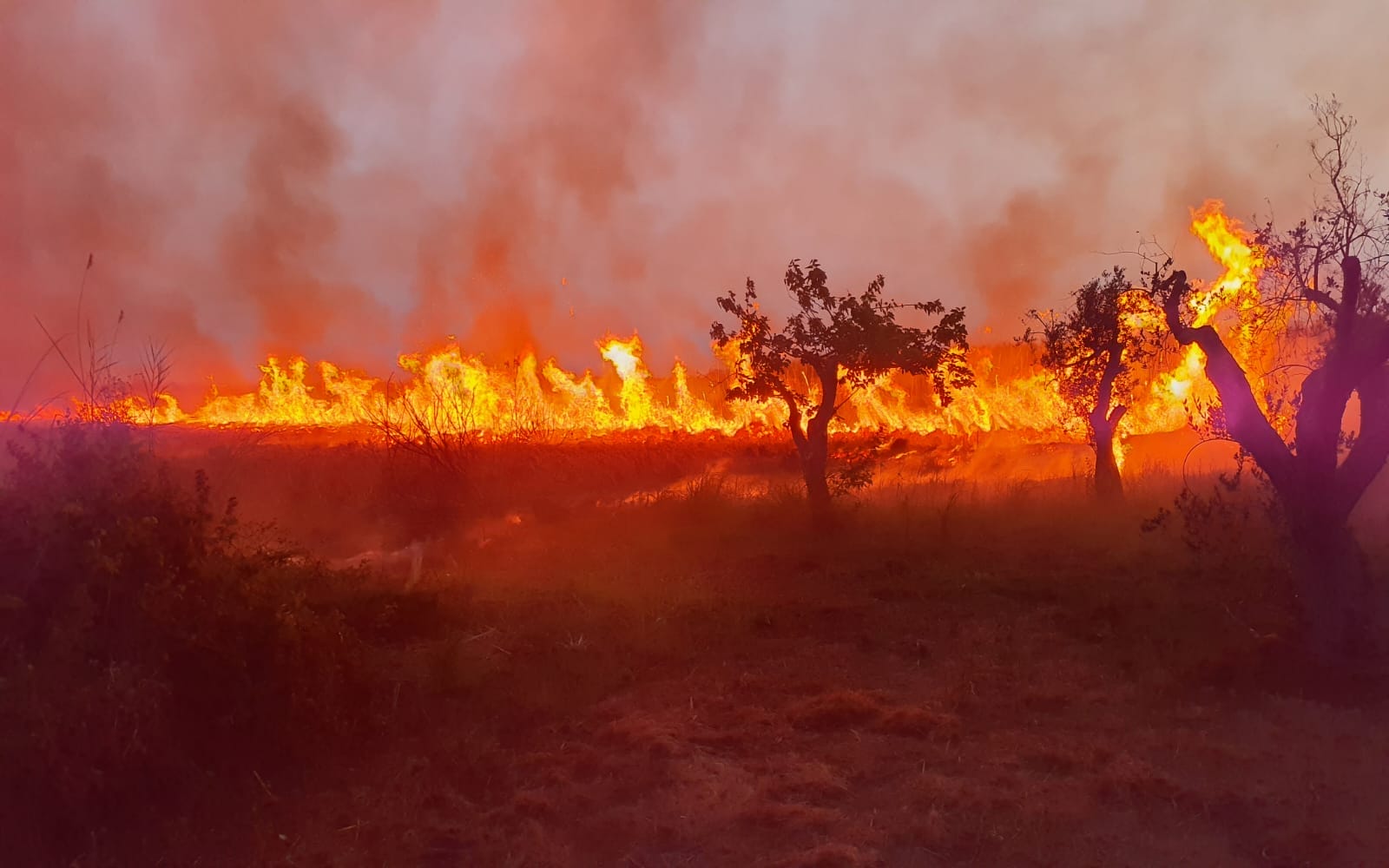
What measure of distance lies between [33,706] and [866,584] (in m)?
10.4

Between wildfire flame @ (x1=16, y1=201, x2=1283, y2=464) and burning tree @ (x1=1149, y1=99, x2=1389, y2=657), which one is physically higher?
wildfire flame @ (x1=16, y1=201, x2=1283, y2=464)

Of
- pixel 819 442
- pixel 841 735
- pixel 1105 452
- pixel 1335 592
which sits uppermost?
pixel 819 442

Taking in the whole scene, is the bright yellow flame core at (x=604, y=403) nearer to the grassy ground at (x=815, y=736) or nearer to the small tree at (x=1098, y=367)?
the small tree at (x=1098, y=367)

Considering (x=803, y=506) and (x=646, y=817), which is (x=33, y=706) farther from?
(x=803, y=506)

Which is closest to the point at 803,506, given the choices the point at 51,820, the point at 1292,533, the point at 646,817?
the point at 1292,533

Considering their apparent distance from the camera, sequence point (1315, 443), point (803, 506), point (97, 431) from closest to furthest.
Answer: point (97, 431) < point (1315, 443) < point (803, 506)

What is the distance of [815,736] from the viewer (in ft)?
22.4

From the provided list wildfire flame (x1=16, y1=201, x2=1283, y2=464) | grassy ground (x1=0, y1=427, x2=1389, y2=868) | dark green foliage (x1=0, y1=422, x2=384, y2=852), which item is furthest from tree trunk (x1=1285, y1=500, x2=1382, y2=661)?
wildfire flame (x1=16, y1=201, x2=1283, y2=464)

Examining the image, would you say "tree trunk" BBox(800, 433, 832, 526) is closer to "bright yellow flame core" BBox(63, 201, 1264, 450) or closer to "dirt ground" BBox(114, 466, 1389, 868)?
"dirt ground" BBox(114, 466, 1389, 868)

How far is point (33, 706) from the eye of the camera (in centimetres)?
472

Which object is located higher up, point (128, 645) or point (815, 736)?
point (128, 645)

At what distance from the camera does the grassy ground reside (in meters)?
4.95

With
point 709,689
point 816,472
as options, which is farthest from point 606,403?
point 709,689

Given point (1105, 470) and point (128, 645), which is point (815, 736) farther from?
point (1105, 470)
